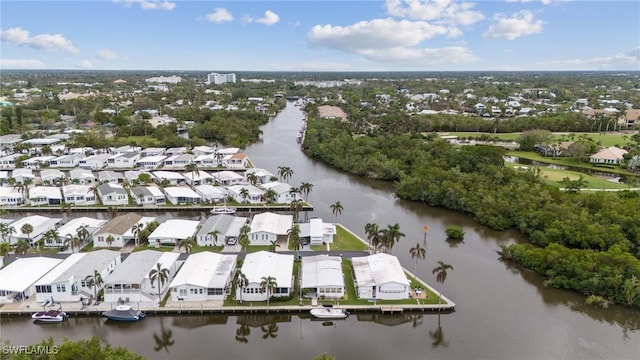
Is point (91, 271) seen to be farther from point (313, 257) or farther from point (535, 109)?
point (535, 109)

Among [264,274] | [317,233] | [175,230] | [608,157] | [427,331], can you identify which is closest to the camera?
[427,331]

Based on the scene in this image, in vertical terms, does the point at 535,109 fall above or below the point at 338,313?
above

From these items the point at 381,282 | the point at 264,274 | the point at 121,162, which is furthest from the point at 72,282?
the point at 121,162

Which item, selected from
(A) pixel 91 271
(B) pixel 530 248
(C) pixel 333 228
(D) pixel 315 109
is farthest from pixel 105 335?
(D) pixel 315 109

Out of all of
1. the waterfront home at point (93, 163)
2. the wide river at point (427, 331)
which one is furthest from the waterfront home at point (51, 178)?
the wide river at point (427, 331)

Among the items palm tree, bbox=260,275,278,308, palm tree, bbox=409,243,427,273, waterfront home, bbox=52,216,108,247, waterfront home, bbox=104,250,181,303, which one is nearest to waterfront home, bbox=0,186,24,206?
waterfront home, bbox=52,216,108,247

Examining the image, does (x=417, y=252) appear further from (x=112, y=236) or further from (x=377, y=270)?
(x=112, y=236)
